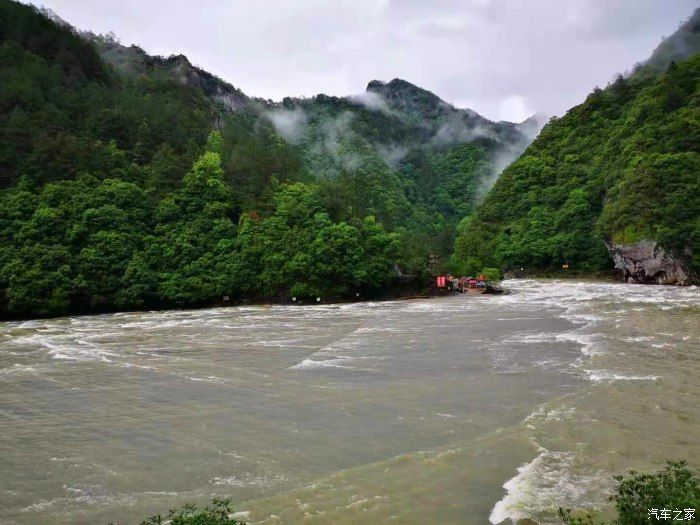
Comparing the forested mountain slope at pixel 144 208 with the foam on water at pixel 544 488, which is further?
the forested mountain slope at pixel 144 208

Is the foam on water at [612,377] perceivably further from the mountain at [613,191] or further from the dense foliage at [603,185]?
the dense foliage at [603,185]

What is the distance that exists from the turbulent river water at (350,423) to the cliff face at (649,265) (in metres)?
31.6

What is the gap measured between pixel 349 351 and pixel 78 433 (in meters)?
11.8

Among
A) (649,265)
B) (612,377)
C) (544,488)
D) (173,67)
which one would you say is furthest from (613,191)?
(173,67)

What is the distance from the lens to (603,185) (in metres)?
74.8

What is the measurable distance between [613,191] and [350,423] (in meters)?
66.0

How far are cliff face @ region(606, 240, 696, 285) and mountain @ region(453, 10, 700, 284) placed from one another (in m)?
0.11

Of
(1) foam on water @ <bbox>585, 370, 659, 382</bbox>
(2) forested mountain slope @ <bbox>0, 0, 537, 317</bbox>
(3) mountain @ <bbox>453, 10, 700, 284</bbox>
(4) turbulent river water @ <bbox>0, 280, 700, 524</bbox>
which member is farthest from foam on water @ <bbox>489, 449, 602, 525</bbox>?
(3) mountain @ <bbox>453, 10, 700, 284</bbox>

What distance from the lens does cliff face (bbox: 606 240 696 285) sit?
2102 inches

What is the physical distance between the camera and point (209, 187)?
185 feet

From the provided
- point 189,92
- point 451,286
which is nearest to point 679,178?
point 451,286

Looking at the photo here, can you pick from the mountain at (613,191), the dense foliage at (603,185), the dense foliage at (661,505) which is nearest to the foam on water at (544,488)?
the dense foliage at (661,505)

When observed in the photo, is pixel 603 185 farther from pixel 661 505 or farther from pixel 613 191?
pixel 661 505

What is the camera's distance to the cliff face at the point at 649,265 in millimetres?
53381
